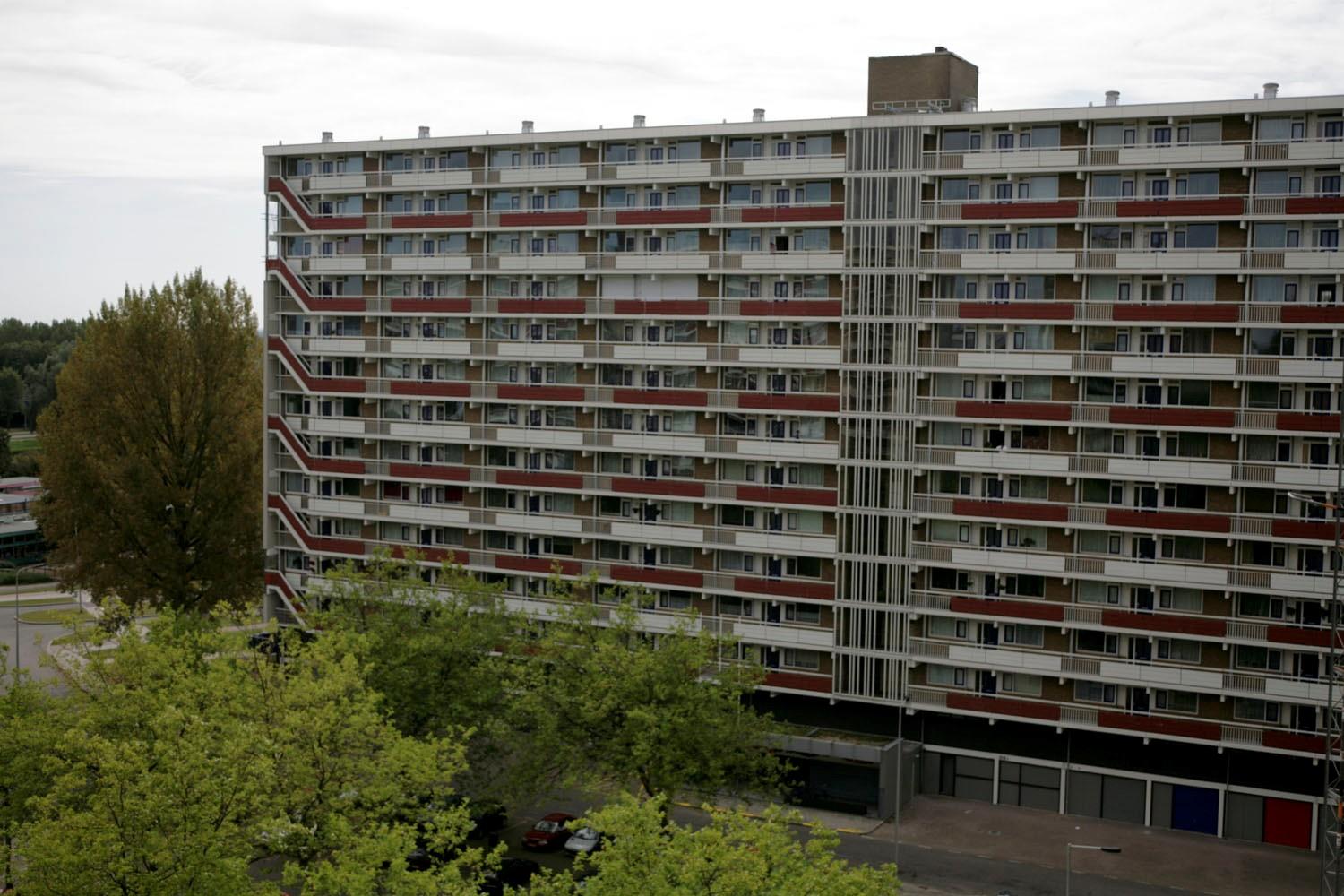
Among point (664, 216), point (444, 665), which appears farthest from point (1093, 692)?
point (664, 216)

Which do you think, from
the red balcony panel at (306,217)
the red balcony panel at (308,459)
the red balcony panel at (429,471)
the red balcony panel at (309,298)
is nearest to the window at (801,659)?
the red balcony panel at (429,471)

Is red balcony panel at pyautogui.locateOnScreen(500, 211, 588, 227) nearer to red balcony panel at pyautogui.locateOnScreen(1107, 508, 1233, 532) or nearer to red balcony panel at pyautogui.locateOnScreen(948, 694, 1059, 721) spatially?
red balcony panel at pyautogui.locateOnScreen(1107, 508, 1233, 532)

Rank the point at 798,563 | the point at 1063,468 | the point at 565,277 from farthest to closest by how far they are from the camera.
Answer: the point at 565,277 → the point at 798,563 → the point at 1063,468

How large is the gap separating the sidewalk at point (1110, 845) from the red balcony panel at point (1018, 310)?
80.7ft

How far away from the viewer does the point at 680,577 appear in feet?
243

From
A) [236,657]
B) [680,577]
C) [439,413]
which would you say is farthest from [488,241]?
[236,657]

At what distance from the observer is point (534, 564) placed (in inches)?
3078

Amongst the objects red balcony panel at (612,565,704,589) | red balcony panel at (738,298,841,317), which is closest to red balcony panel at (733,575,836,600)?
red balcony panel at (612,565,704,589)

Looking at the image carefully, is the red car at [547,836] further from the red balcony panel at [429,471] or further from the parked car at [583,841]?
the red balcony panel at [429,471]

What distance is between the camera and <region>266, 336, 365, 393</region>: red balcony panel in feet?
273

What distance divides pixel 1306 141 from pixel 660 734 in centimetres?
3897

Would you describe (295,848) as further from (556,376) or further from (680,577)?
(556,376)

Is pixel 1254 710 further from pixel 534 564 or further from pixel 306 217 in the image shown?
pixel 306 217

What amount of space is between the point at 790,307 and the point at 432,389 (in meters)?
22.9
